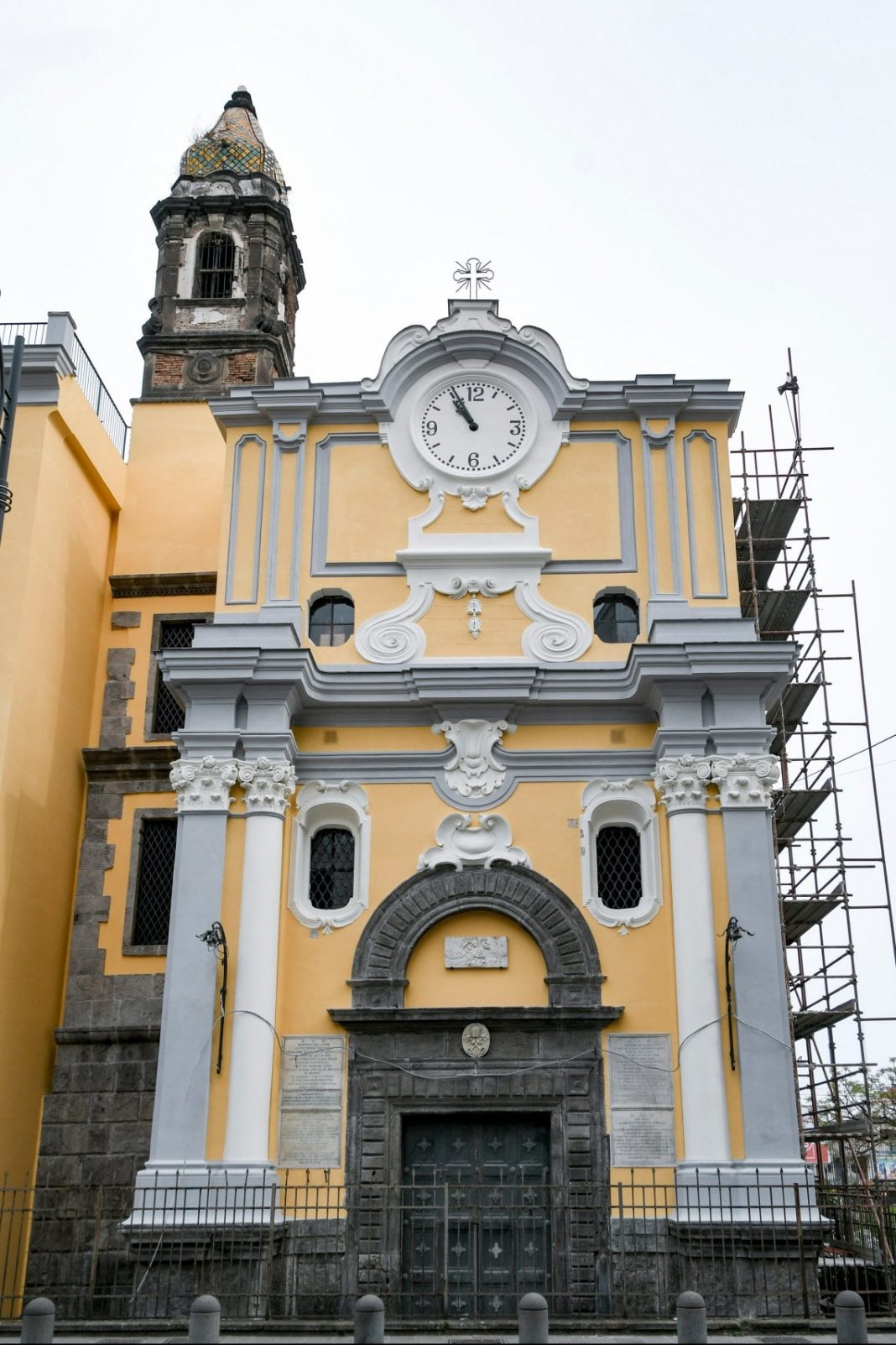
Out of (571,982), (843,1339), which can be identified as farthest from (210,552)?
(843,1339)

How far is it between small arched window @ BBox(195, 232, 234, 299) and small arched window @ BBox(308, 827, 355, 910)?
36.5 feet

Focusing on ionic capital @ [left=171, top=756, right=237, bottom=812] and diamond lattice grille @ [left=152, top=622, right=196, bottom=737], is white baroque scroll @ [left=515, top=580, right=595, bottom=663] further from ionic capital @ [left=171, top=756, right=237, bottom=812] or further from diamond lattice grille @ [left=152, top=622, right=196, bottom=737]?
diamond lattice grille @ [left=152, top=622, right=196, bottom=737]

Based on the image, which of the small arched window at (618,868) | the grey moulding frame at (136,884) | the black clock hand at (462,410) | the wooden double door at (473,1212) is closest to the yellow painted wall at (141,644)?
the grey moulding frame at (136,884)

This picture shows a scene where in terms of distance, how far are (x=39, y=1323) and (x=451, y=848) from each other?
7384 millimetres

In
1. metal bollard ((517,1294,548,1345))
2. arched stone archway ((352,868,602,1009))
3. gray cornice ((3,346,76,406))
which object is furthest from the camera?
gray cornice ((3,346,76,406))

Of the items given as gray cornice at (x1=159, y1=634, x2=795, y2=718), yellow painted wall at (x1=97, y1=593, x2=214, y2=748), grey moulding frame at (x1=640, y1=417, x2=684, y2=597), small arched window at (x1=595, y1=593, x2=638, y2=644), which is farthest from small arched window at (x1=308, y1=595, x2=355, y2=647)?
grey moulding frame at (x1=640, y1=417, x2=684, y2=597)

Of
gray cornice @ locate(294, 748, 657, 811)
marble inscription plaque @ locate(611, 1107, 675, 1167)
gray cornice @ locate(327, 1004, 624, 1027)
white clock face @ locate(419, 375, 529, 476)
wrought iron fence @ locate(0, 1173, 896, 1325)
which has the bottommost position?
wrought iron fence @ locate(0, 1173, 896, 1325)

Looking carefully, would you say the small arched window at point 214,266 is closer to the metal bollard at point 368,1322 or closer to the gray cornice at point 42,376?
the gray cornice at point 42,376

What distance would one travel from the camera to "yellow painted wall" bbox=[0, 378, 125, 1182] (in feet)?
58.3

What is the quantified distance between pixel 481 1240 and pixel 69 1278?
564cm

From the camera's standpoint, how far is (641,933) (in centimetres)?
1662

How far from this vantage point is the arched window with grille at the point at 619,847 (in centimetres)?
1688

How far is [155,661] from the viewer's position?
68.8 feet

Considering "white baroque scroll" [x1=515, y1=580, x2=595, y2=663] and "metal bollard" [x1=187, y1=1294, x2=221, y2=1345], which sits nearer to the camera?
"metal bollard" [x1=187, y1=1294, x2=221, y2=1345]
